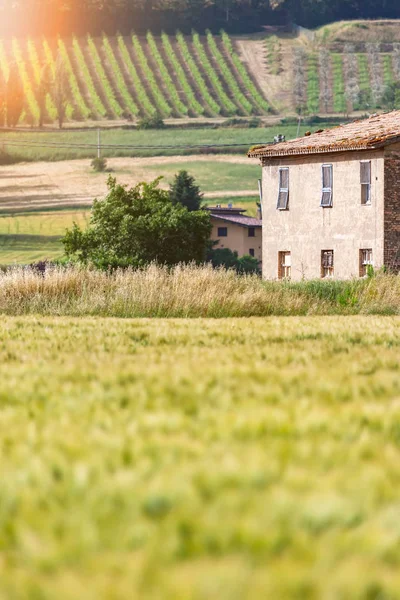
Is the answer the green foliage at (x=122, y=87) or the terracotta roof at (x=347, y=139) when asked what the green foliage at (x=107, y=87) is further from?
the terracotta roof at (x=347, y=139)

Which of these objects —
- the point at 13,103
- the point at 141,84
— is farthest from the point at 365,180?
the point at 141,84

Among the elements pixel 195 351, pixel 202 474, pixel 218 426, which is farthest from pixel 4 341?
pixel 202 474

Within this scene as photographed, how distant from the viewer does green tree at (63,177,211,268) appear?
182 feet

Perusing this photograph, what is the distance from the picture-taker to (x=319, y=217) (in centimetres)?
5141

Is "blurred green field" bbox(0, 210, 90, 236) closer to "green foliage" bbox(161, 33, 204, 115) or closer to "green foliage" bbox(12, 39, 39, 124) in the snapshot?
"green foliage" bbox(12, 39, 39, 124)

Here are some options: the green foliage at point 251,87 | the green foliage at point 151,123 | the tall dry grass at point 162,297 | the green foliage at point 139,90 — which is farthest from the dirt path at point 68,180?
the tall dry grass at point 162,297

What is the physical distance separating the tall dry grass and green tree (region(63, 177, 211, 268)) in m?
27.5

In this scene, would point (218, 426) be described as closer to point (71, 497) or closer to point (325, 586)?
point (71, 497)

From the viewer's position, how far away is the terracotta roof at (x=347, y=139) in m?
47.6

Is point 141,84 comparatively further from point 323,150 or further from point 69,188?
point 323,150

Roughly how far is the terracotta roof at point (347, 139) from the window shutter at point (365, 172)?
3.21ft

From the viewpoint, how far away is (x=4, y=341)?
15.7m

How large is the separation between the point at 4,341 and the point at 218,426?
8654 mm

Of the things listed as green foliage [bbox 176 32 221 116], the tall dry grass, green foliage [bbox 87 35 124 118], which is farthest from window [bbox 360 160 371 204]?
green foliage [bbox 87 35 124 118]
